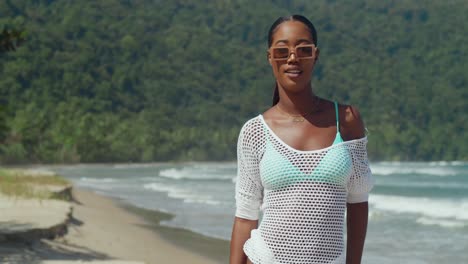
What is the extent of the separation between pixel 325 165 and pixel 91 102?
7774cm

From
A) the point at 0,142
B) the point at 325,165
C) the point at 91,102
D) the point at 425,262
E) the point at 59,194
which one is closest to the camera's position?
the point at 325,165

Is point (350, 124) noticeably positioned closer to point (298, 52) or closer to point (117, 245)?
point (298, 52)

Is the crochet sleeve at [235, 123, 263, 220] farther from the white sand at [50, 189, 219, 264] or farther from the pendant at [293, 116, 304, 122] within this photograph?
the white sand at [50, 189, 219, 264]

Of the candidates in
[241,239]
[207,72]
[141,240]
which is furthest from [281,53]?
[207,72]

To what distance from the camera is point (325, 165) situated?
198 centimetres

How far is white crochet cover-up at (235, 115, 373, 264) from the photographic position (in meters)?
1.98

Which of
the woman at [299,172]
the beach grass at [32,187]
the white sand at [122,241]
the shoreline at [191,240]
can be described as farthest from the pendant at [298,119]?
the beach grass at [32,187]

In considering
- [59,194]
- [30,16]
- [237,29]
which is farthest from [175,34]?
[59,194]

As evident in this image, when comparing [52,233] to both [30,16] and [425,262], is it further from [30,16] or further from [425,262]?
[30,16]

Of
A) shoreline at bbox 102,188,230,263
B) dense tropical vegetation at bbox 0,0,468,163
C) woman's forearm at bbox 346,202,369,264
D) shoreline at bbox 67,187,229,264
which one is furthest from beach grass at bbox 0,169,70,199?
dense tropical vegetation at bbox 0,0,468,163

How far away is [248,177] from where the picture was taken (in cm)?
208

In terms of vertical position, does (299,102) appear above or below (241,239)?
above

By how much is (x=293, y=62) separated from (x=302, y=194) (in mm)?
333

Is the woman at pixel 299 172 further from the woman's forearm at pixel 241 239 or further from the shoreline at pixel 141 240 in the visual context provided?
the shoreline at pixel 141 240
